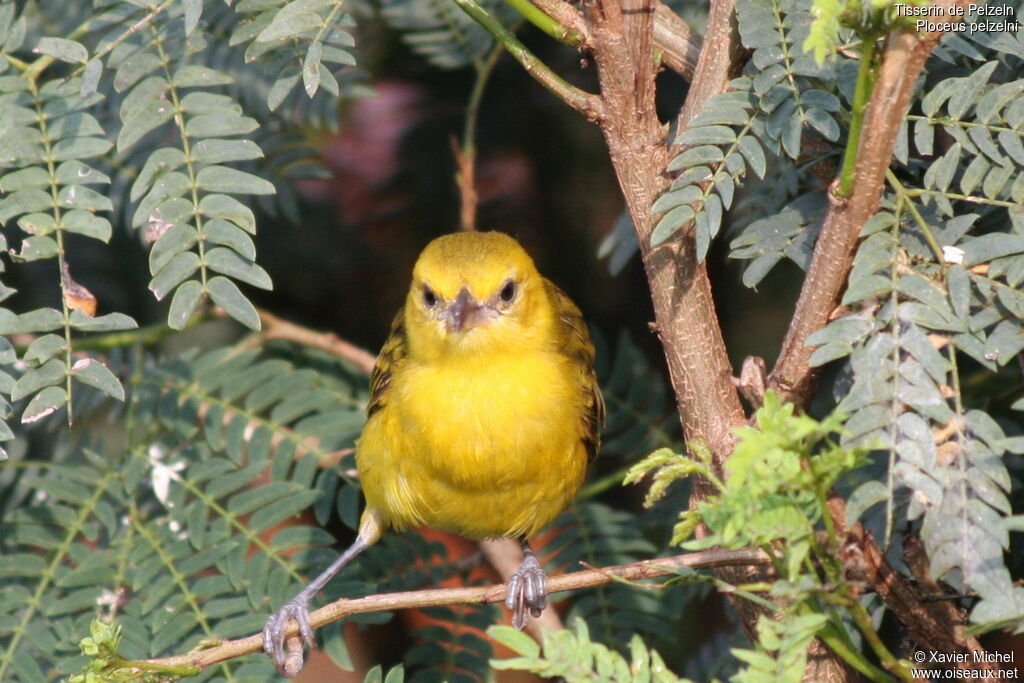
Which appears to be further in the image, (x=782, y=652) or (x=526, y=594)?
(x=526, y=594)

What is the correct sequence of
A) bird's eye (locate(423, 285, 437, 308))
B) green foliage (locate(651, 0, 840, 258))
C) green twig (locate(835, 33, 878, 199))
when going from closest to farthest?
green twig (locate(835, 33, 878, 199)) → green foliage (locate(651, 0, 840, 258)) → bird's eye (locate(423, 285, 437, 308))

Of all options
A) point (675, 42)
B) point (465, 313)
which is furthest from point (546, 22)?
point (465, 313)

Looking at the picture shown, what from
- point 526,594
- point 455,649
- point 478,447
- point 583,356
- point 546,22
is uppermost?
point 546,22

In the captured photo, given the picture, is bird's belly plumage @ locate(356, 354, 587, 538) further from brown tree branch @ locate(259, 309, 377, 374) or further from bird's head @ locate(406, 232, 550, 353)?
brown tree branch @ locate(259, 309, 377, 374)

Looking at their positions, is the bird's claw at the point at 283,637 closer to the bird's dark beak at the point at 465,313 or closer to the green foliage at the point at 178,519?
the green foliage at the point at 178,519

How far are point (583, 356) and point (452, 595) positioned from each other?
1408mm

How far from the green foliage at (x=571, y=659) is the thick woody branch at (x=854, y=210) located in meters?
0.73

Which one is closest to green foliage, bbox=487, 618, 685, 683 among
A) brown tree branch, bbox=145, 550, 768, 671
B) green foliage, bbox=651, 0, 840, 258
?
brown tree branch, bbox=145, 550, 768, 671

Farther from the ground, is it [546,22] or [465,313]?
[546,22]

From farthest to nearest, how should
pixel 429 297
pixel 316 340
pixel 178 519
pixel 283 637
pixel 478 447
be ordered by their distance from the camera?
pixel 316 340 → pixel 429 297 → pixel 178 519 → pixel 478 447 → pixel 283 637

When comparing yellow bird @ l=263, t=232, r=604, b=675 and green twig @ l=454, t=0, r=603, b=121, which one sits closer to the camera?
green twig @ l=454, t=0, r=603, b=121

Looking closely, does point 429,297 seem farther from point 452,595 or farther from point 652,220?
point 452,595

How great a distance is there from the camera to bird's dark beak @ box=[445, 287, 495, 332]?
319cm

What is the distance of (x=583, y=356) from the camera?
11.9 ft
